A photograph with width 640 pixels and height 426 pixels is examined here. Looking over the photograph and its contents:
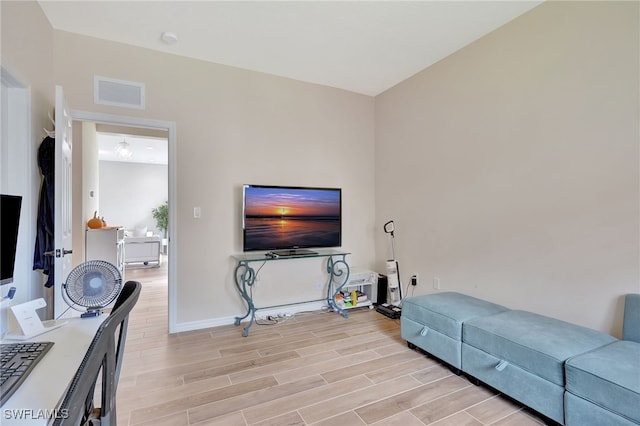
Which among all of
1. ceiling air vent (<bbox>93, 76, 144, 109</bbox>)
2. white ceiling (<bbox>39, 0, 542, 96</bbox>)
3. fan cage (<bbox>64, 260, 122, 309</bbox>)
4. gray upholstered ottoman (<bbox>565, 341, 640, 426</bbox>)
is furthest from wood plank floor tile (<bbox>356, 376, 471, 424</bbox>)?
ceiling air vent (<bbox>93, 76, 144, 109</bbox>)

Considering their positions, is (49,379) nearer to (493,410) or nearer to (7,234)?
(7,234)

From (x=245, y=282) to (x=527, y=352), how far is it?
2.60 m

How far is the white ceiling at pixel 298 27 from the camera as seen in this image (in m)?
2.46

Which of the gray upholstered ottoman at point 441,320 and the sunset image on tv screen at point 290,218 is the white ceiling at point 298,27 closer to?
the sunset image on tv screen at point 290,218

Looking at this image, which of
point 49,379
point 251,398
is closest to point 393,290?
point 251,398

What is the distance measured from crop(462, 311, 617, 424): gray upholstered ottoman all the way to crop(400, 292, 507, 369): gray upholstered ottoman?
84 millimetres

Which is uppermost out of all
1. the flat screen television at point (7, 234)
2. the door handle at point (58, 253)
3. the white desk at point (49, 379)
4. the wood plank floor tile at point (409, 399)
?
the flat screen television at point (7, 234)

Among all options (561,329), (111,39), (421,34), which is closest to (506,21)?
(421,34)

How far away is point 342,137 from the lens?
13.6 feet

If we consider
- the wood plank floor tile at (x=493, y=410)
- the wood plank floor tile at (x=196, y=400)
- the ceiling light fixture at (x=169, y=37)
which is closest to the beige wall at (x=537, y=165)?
the wood plank floor tile at (x=493, y=410)

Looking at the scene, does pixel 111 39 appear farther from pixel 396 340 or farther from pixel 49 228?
pixel 396 340

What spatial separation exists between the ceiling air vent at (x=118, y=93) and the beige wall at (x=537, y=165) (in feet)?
9.71

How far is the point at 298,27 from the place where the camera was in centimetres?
272

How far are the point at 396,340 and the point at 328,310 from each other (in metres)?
1.09
